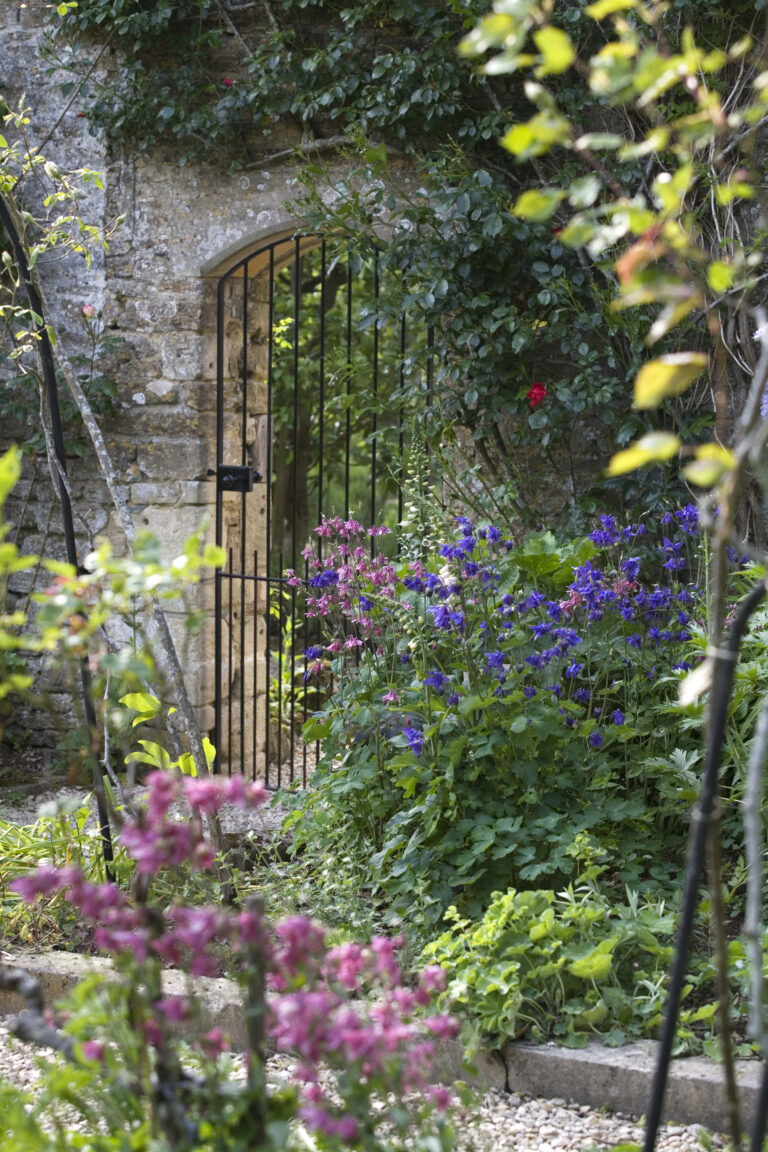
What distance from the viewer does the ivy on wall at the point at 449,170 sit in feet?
13.7

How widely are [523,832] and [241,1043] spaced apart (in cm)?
84

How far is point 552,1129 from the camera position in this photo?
222 cm

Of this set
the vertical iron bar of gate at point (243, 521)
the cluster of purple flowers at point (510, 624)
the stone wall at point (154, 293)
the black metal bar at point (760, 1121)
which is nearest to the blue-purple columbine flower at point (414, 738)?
the cluster of purple flowers at point (510, 624)

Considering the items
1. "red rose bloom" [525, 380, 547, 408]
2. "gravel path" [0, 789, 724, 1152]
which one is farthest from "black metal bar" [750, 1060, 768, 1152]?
"red rose bloom" [525, 380, 547, 408]

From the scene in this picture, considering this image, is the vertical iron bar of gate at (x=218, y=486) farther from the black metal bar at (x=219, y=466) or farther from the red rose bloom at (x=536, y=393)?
the red rose bloom at (x=536, y=393)

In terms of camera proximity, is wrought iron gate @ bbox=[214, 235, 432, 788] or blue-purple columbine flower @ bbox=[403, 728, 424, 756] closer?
blue-purple columbine flower @ bbox=[403, 728, 424, 756]

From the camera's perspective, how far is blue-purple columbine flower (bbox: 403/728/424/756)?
2.85 m

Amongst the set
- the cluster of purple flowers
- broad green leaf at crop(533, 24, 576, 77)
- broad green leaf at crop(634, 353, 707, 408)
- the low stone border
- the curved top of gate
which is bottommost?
the low stone border

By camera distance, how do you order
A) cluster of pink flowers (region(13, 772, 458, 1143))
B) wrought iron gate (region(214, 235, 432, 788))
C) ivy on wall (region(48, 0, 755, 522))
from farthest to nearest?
1. wrought iron gate (region(214, 235, 432, 788))
2. ivy on wall (region(48, 0, 755, 522))
3. cluster of pink flowers (region(13, 772, 458, 1143))

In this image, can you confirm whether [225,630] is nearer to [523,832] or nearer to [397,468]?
[397,468]

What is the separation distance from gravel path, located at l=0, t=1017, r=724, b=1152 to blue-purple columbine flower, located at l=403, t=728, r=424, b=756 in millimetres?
846

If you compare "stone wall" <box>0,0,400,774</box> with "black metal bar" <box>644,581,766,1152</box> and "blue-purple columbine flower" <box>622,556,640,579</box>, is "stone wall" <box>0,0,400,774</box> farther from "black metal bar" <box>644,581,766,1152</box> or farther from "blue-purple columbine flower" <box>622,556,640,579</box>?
"black metal bar" <box>644,581,766,1152</box>

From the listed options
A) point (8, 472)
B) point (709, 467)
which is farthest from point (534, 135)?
point (8, 472)

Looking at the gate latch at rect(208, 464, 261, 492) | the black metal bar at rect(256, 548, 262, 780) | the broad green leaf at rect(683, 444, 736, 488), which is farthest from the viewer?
the black metal bar at rect(256, 548, 262, 780)
